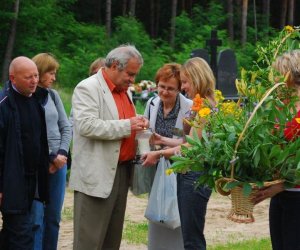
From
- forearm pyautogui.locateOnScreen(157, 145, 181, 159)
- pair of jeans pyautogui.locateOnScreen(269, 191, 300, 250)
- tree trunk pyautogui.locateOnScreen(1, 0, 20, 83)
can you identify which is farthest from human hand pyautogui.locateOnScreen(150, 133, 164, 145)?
tree trunk pyautogui.locateOnScreen(1, 0, 20, 83)

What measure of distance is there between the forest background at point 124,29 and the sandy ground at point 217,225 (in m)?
16.2

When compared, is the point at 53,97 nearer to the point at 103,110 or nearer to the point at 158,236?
the point at 103,110

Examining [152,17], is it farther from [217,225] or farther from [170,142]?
[170,142]

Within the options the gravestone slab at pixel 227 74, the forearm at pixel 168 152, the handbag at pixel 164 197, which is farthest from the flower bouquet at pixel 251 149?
the gravestone slab at pixel 227 74

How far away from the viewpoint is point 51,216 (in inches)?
245

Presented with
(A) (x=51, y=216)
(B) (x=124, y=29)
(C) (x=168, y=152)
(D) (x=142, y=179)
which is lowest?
(A) (x=51, y=216)

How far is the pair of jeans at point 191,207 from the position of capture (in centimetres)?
539

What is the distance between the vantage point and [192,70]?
535cm

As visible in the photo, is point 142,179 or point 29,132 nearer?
point 29,132

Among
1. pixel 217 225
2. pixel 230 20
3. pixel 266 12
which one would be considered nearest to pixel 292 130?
pixel 217 225

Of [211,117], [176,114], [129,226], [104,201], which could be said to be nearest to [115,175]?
[104,201]

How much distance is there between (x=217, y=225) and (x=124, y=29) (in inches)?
1080

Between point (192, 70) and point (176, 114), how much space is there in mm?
608

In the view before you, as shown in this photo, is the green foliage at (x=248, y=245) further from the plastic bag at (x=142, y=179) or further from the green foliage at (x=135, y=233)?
the plastic bag at (x=142, y=179)
